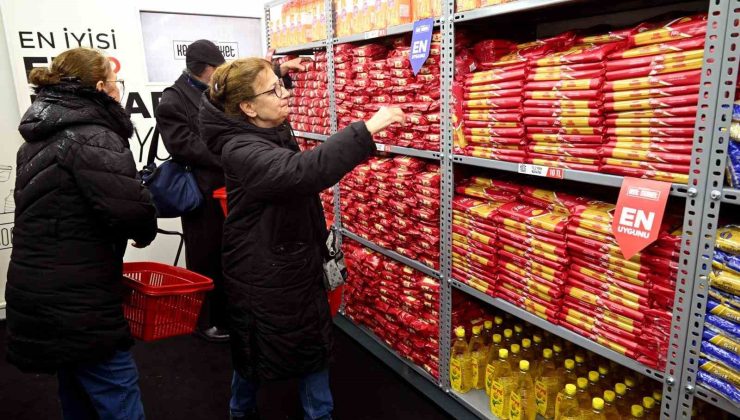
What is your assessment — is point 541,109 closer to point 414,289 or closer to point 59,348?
point 414,289

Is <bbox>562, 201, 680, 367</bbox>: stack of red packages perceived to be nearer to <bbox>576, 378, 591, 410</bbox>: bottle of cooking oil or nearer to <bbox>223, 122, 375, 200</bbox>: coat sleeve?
<bbox>576, 378, 591, 410</bbox>: bottle of cooking oil

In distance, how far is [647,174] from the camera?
1.67 m

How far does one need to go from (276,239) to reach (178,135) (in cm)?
153

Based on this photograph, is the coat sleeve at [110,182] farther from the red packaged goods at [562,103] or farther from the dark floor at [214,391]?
the red packaged goods at [562,103]

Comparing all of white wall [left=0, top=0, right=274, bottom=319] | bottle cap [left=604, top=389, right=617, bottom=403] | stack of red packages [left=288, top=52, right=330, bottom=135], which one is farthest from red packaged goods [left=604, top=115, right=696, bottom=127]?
white wall [left=0, top=0, right=274, bottom=319]

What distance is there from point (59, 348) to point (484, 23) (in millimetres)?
2291

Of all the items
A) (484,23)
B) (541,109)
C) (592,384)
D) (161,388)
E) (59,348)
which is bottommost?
(161,388)

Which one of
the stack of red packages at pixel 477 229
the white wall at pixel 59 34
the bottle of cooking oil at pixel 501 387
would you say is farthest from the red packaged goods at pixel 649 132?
the white wall at pixel 59 34

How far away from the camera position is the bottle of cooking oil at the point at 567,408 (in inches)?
82.2

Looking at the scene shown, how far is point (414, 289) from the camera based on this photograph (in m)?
2.87

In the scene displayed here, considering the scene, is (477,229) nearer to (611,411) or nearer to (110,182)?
(611,411)

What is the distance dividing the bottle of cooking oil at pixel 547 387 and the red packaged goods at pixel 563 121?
1.02m

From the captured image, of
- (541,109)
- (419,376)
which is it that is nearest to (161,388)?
(419,376)

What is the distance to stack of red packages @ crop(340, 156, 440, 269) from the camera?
8.70 feet
